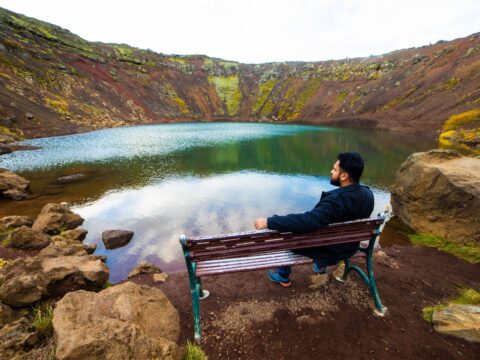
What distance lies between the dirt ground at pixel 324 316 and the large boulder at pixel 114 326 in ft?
2.09

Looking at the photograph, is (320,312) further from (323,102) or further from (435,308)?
(323,102)

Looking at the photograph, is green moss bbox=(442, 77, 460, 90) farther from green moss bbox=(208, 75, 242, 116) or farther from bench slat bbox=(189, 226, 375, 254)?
bench slat bbox=(189, 226, 375, 254)

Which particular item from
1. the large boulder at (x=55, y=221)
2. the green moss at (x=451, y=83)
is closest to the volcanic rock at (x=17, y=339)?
the large boulder at (x=55, y=221)

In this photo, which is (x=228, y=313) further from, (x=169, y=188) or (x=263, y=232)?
(x=169, y=188)

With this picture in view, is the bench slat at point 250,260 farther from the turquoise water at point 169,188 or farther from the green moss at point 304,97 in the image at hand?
the green moss at point 304,97

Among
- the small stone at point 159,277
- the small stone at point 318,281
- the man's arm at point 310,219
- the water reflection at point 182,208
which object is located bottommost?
the water reflection at point 182,208

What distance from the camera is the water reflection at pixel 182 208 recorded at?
964 cm

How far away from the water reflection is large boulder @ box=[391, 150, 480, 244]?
2994 mm

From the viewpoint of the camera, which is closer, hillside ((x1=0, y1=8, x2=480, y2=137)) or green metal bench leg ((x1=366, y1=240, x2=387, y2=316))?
green metal bench leg ((x1=366, y1=240, x2=387, y2=316))

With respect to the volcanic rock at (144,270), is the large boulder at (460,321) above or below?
above

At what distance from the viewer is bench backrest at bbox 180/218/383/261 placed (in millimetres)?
3508

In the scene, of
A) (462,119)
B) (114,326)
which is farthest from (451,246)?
(462,119)

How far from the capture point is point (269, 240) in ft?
12.3

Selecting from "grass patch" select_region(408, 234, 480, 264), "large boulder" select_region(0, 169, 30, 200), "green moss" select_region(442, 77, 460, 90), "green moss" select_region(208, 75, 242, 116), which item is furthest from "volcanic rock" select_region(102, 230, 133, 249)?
"green moss" select_region(208, 75, 242, 116)
